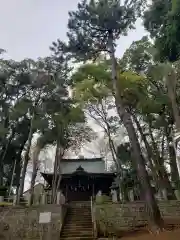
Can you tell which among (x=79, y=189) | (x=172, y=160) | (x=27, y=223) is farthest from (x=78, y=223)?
(x=172, y=160)

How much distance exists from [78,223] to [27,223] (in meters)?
2.75

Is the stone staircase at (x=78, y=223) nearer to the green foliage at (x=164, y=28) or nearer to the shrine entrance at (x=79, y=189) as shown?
the shrine entrance at (x=79, y=189)

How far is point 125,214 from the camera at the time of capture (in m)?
12.4

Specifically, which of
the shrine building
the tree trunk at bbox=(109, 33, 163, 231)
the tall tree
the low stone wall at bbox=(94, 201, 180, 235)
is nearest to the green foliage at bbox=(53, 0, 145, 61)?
the tall tree

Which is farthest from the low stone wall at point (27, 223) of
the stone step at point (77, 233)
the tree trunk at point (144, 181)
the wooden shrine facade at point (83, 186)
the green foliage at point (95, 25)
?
the green foliage at point (95, 25)

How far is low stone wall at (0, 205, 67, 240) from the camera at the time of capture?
11547 millimetres

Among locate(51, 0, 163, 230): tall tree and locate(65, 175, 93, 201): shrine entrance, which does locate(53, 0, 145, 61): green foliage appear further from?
locate(65, 175, 93, 201): shrine entrance

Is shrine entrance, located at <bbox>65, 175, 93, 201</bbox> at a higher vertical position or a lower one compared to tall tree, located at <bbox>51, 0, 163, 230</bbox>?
lower

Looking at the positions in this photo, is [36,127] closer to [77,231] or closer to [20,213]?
[20,213]

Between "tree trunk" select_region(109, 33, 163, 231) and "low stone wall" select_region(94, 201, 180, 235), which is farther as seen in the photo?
"low stone wall" select_region(94, 201, 180, 235)

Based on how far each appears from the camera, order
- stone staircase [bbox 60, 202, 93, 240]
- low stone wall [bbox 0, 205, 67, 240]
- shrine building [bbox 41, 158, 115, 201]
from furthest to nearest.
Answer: shrine building [bbox 41, 158, 115, 201], low stone wall [bbox 0, 205, 67, 240], stone staircase [bbox 60, 202, 93, 240]

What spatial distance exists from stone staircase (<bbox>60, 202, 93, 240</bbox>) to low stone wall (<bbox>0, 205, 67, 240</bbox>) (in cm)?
51

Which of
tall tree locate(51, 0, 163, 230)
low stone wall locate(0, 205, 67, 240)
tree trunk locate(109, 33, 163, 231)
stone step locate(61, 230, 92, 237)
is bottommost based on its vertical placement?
stone step locate(61, 230, 92, 237)

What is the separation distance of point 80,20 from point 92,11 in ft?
2.20
